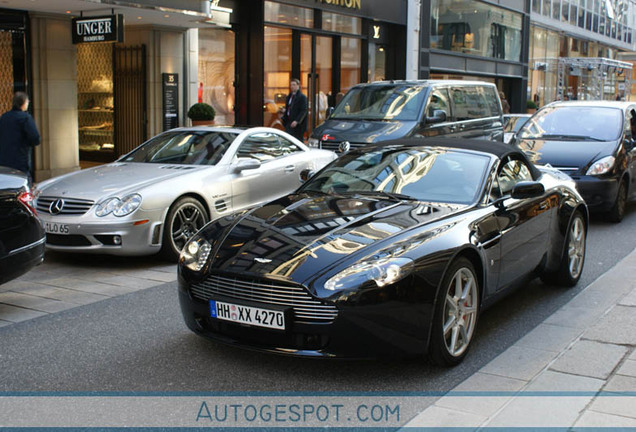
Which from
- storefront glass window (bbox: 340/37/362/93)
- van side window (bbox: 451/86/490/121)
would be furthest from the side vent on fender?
storefront glass window (bbox: 340/37/362/93)

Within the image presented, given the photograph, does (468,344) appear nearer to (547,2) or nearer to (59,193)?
(59,193)

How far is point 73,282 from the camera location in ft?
24.4

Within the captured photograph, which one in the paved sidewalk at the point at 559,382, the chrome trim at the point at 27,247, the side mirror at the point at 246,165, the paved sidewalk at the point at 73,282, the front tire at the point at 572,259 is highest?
the side mirror at the point at 246,165

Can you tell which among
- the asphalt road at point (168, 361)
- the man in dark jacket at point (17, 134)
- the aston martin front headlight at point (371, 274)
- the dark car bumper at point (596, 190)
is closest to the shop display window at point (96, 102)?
the man in dark jacket at point (17, 134)

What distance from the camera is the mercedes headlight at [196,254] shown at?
16.4 feet

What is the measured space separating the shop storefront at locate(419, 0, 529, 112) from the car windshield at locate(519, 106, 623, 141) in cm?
1366

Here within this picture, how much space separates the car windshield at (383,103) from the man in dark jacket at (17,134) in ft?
18.0

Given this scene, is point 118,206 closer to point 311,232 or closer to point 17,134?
point 311,232

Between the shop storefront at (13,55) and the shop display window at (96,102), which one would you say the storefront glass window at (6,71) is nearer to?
the shop storefront at (13,55)

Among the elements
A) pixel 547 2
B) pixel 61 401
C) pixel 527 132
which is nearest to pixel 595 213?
pixel 527 132

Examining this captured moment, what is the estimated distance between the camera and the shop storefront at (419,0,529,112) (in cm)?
2692

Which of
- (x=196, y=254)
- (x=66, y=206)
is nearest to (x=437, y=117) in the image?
(x=66, y=206)

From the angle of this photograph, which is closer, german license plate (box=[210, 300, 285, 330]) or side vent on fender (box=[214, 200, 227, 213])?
german license plate (box=[210, 300, 285, 330])

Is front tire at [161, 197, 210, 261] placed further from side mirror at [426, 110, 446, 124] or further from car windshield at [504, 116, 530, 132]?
car windshield at [504, 116, 530, 132]
